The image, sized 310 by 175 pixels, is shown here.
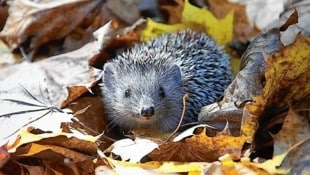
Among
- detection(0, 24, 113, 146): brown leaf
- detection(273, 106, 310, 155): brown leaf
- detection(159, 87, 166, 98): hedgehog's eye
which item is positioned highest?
detection(273, 106, 310, 155): brown leaf

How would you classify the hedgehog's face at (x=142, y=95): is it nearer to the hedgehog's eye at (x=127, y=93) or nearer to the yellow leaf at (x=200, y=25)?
the hedgehog's eye at (x=127, y=93)

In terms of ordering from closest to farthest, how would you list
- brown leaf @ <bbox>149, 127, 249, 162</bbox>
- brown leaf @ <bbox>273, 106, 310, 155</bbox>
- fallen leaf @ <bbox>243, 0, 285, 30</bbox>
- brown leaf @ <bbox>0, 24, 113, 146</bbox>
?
brown leaf @ <bbox>273, 106, 310, 155</bbox> → brown leaf @ <bbox>149, 127, 249, 162</bbox> → brown leaf @ <bbox>0, 24, 113, 146</bbox> → fallen leaf @ <bbox>243, 0, 285, 30</bbox>

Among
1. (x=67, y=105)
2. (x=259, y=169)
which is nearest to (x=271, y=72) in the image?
(x=259, y=169)

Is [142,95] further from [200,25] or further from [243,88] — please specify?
[200,25]

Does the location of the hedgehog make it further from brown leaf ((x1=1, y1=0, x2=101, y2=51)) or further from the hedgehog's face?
brown leaf ((x1=1, y1=0, x2=101, y2=51))

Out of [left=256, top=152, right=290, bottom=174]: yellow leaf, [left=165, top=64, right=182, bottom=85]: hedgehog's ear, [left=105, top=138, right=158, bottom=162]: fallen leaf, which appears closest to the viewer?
[left=256, top=152, right=290, bottom=174]: yellow leaf

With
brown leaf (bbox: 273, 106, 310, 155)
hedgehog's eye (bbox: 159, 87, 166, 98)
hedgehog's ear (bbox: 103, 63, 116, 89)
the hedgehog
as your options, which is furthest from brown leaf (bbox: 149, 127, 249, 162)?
hedgehog's ear (bbox: 103, 63, 116, 89)

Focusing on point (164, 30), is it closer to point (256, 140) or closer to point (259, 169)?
point (256, 140)
